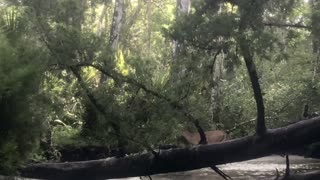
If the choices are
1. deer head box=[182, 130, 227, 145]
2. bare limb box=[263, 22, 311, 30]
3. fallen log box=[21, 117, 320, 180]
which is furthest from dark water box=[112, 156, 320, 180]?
bare limb box=[263, 22, 311, 30]

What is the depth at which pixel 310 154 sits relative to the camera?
16.5 metres

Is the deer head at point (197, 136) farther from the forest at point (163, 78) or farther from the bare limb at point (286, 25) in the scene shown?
the bare limb at point (286, 25)

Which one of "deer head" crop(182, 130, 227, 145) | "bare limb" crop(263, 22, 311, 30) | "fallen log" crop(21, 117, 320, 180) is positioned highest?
"bare limb" crop(263, 22, 311, 30)

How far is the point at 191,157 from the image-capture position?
7414 millimetres

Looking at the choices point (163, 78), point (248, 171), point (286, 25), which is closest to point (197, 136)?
point (163, 78)

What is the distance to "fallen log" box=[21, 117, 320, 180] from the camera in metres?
7.12

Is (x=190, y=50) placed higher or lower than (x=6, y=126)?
higher

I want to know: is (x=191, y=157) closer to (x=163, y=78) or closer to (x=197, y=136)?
(x=197, y=136)

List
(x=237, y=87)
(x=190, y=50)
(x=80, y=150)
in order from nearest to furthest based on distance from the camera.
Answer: (x=190, y=50), (x=80, y=150), (x=237, y=87)

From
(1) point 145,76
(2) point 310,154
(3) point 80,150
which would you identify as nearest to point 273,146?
(1) point 145,76

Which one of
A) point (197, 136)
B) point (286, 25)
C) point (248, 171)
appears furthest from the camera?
point (248, 171)

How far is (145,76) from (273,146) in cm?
223

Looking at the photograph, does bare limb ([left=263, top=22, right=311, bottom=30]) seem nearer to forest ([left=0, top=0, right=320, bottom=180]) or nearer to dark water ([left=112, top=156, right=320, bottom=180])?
forest ([left=0, top=0, right=320, bottom=180])

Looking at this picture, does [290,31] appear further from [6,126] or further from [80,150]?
[80,150]
